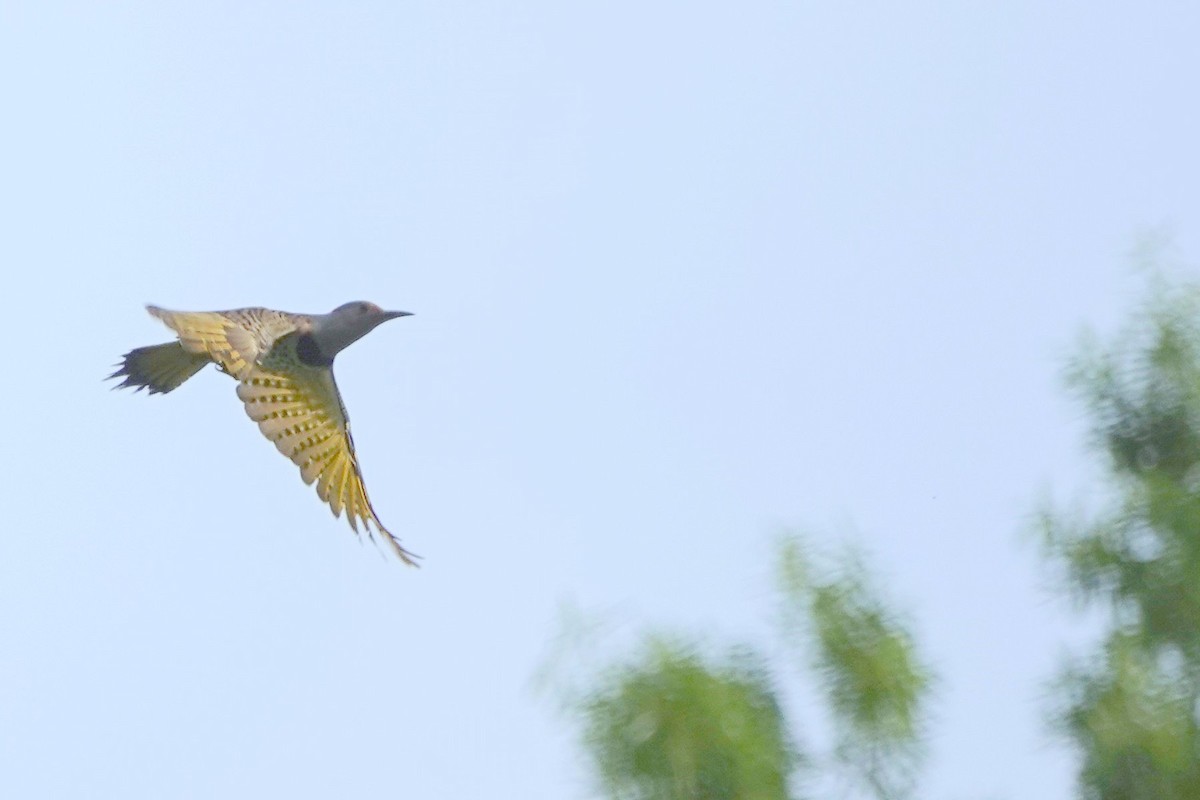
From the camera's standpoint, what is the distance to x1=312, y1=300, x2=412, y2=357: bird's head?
43.9 feet

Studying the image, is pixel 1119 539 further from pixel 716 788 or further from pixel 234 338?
pixel 234 338

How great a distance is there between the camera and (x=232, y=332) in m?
13.0

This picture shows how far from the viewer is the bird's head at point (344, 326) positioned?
43.9 ft

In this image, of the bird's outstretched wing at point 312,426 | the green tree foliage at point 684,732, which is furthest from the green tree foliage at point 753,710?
the bird's outstretched wing at point 312,426

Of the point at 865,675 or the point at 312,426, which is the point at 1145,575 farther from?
the point at 312,426

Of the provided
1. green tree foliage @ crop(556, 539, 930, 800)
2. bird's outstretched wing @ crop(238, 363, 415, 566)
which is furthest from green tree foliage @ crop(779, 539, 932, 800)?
bird's outstretched wing @ crop(238, 363, 415, 566)

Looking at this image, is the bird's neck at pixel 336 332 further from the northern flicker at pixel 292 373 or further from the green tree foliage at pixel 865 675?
the green tree foliage at pixel 865 675

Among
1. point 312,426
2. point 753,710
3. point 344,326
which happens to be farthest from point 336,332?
point 753,710

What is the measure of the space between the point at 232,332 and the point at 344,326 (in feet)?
2.24

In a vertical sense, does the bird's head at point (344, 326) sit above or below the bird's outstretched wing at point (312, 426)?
above

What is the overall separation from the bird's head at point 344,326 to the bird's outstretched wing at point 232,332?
0.16 metres

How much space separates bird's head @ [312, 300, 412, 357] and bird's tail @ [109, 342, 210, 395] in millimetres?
690

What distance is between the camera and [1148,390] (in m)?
9.84

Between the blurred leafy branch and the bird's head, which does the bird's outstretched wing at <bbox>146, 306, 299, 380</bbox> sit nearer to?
the bird's head
